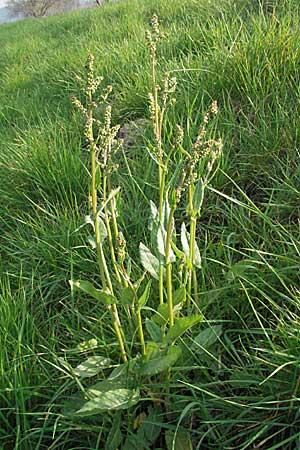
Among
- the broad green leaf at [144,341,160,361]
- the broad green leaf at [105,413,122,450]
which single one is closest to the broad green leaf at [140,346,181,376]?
the broad green leaf at [144,341,160,361]

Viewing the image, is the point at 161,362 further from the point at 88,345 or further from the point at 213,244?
the point at 213,244

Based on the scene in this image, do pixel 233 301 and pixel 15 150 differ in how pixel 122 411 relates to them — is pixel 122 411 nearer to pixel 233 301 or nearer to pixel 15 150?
pixel 233 301

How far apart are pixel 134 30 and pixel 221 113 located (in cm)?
192

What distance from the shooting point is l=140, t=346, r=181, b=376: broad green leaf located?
0.87m

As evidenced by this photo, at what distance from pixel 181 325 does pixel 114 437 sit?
10.4 inches

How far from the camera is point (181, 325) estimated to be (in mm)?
860

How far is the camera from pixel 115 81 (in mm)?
2535

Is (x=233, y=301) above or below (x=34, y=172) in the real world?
below

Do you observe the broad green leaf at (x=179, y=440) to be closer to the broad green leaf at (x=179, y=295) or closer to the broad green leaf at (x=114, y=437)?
the broad green leaf at (x=114, y=437)

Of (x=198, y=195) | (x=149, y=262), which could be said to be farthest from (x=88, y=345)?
(x=198, y=195)

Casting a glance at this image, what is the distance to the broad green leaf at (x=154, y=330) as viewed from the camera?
0.96 m

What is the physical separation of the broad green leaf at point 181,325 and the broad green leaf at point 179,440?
0.58 feet

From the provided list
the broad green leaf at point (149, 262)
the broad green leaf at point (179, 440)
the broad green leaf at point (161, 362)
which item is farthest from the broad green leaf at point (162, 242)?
the broad green leaf at point (179, 440)

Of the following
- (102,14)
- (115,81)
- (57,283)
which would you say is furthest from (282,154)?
(102,14)
